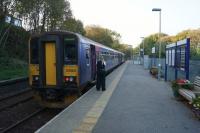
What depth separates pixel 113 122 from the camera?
32.1ft

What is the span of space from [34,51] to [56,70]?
1.28 meters

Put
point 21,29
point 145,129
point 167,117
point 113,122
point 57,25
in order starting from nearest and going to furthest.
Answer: point 145,129 < point 113,122 < point 167,117 < point 21,29 < point 57,25

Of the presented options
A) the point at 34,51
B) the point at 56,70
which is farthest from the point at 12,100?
the point at 56,70

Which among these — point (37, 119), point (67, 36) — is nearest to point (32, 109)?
point (37, 119)

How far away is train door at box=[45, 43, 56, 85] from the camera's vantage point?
14.4 m

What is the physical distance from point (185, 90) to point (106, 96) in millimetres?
3294

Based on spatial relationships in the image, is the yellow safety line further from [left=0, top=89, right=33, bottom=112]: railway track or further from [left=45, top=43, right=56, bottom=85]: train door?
[left=0, top=89, right=33, bottom=112]: railway track

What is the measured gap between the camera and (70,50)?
47.6 feet

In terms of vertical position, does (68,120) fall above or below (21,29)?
below

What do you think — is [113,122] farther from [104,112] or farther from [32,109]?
[32,109]

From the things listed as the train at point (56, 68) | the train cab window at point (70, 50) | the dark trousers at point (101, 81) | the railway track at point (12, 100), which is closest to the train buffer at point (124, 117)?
the train at point (56, 68)

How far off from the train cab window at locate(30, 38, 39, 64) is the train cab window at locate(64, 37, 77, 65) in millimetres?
1160

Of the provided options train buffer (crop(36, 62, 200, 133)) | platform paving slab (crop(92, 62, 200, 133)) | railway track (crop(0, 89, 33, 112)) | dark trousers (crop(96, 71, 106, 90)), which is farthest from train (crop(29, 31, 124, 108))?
dark trousers (crop(96, 71, 106, 90))

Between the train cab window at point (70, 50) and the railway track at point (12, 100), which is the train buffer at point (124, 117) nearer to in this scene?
the train cab window at point (70, 50)
